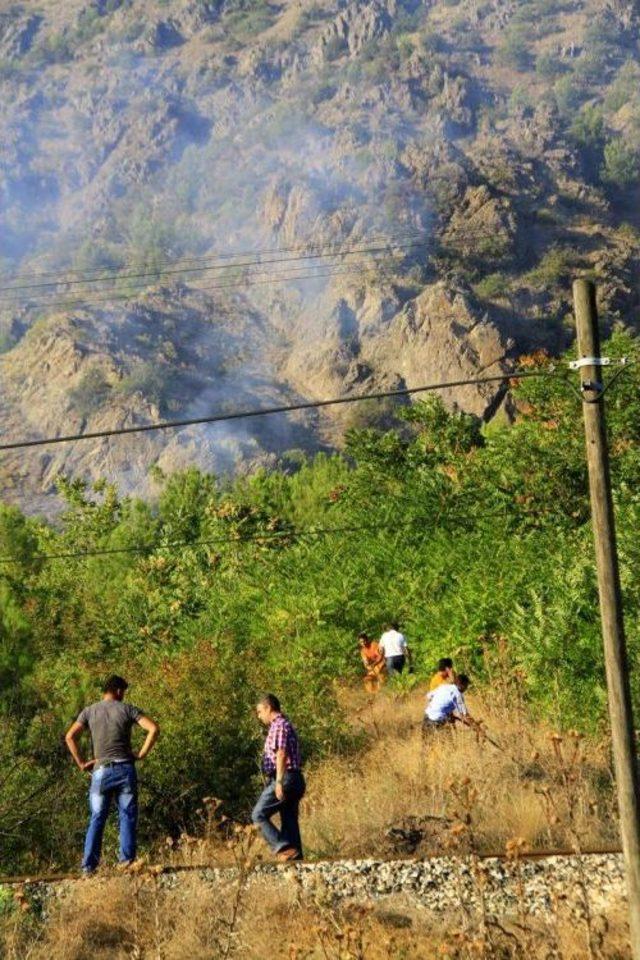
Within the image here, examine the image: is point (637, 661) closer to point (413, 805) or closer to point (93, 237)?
point (413, 805)

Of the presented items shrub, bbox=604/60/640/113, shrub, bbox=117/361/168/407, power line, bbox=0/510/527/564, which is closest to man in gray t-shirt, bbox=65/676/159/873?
power line, bbox=0/510/527/564

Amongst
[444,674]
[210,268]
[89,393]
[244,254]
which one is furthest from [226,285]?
[444,674]

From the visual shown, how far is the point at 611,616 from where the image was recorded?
33.9ft

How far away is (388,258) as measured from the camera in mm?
140250

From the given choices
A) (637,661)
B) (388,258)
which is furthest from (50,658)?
(388,258)

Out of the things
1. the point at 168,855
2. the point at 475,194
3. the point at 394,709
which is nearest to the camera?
the point at 168,855

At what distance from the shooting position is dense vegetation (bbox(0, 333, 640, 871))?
18.6 m

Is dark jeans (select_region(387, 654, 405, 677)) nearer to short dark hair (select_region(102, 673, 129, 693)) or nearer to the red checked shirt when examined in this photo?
the red checked shirt

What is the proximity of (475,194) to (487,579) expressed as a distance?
415ft

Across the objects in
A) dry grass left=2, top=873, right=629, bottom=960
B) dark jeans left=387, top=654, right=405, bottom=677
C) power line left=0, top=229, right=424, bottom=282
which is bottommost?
dry grass left=2, top=873, right=629, bottom=960

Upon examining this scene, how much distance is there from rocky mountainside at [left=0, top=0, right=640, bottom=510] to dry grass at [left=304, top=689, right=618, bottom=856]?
3557 inches

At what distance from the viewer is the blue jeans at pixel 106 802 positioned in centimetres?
1274

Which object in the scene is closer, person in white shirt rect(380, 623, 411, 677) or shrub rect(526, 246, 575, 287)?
person in white shirt rect(380, 623, 411, 677)

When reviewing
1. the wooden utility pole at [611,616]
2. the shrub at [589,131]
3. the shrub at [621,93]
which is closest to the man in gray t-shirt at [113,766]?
the wooden utility pole at [611,616]
